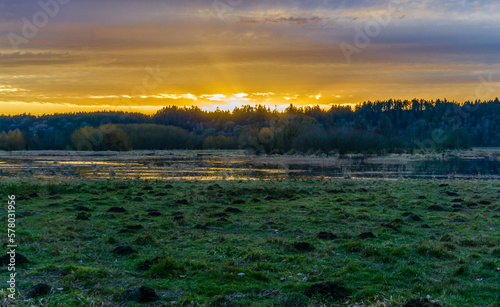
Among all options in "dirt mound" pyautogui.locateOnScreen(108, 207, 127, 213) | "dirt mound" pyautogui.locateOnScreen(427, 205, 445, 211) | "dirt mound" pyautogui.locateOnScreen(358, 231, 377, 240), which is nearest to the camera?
"dirt mound" pyautogui.locateOnScreen(358, 231, 377, 240)

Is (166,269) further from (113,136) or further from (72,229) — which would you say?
(113,136)

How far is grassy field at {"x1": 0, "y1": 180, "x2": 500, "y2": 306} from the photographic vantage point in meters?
8.89

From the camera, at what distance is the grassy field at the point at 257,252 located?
29.2 ft

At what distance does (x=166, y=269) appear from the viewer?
10453 mm

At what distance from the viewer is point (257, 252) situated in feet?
39.0

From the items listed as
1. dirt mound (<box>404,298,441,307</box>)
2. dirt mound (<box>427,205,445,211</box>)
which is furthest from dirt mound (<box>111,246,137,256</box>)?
dirt mound (<box>427,205,445,211</box>)

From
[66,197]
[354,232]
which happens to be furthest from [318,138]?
[354,232]

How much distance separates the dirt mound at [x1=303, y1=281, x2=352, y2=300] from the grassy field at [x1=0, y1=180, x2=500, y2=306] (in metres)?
0.05

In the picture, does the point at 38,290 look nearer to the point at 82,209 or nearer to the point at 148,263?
the point at 148,263

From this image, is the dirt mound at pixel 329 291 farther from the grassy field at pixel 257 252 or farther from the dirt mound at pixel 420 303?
the dirt mound at pixel 420 303

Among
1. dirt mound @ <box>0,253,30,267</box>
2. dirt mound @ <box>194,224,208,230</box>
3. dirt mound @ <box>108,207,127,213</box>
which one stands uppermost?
dirt mound @ <box>0,253,30,267</box>

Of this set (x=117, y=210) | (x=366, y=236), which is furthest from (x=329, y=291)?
(x=117, y=210)

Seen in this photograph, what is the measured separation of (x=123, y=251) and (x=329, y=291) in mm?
6230

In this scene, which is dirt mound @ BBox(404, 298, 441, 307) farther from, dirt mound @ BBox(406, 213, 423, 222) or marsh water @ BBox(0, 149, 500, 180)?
marsh water @ BBox(0, 149, 500, 180)
